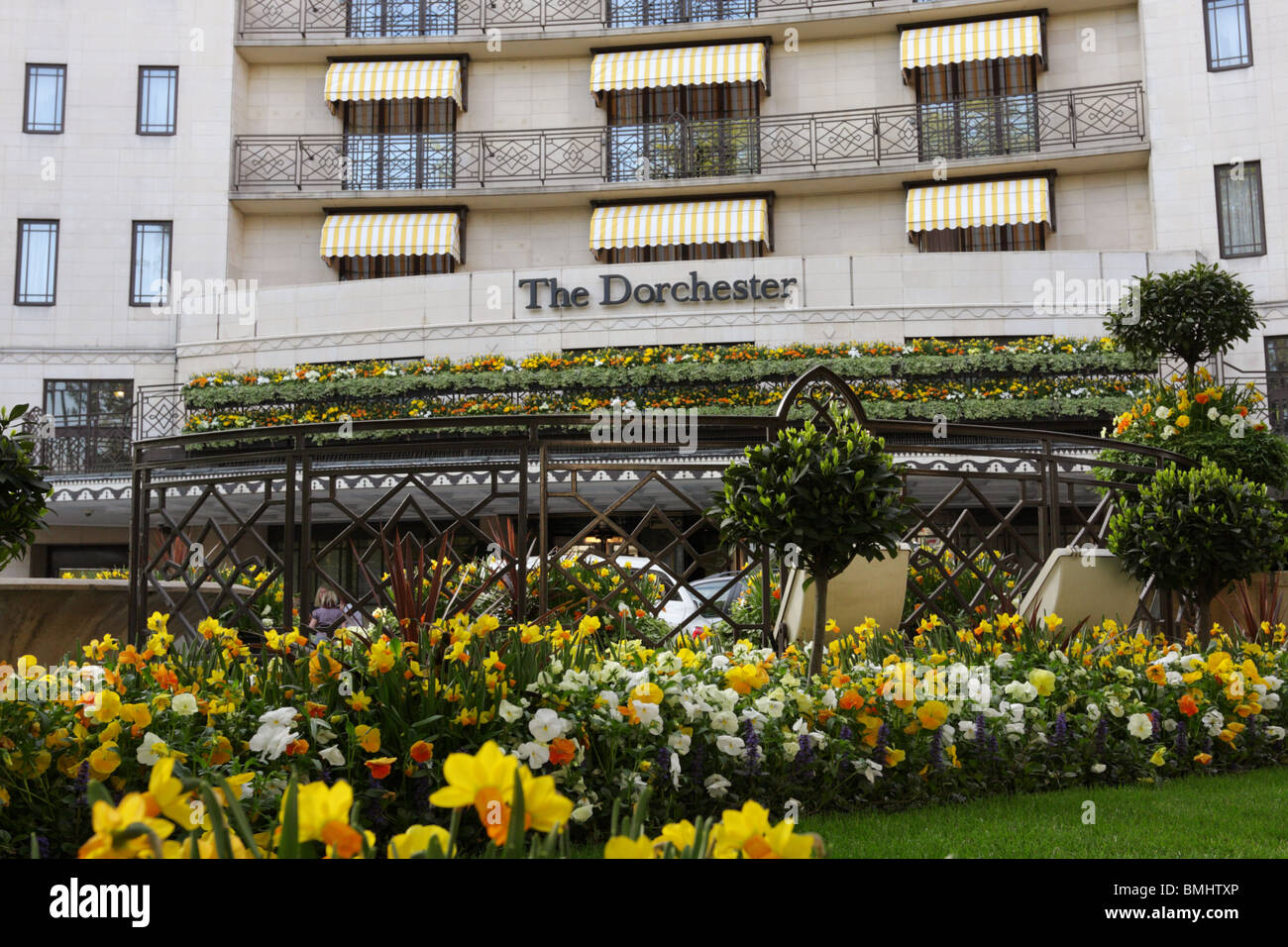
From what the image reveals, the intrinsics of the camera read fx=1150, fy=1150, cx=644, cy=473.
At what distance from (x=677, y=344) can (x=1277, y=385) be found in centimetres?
1114

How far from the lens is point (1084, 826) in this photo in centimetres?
474

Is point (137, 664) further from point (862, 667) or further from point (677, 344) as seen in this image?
point (677, 344)

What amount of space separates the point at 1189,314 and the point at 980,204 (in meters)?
14.3

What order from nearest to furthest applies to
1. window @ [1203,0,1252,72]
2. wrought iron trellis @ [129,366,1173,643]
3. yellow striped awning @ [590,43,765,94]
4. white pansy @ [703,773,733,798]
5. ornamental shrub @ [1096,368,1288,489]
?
white pansy @ [703,773,733,798] < wrought iron trellis @ [129,366,1173,643] < ornamental shrub @ [1096,368,1288,489] < window @ [1203,0,1252,72] < yellow striped awning @ [590,43,765,94]

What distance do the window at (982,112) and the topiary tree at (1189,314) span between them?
48.7 feet

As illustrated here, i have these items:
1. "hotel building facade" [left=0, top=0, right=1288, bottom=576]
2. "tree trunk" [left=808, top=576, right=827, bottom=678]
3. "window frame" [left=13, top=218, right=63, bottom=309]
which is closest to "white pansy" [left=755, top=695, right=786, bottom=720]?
"tree trunk" [left=808, top=576, right=827, bottom=678]

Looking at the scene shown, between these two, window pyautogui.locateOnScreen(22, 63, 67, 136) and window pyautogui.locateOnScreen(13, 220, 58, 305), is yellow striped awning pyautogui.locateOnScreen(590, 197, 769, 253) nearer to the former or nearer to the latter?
window pyautogui.locateOnScreen(13, 220, 58, 305)

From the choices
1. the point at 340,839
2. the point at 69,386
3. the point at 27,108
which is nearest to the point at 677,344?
the point at 69,386

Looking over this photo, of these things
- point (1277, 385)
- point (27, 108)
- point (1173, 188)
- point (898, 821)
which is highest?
point (27, 108)

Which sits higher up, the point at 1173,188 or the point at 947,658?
the point at 1173,188

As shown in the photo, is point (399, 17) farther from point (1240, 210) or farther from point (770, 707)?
point (770, 707)

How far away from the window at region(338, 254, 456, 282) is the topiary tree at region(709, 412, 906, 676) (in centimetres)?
2135

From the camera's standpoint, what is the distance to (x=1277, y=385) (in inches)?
837

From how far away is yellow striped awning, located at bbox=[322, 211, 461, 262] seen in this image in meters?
25.5
